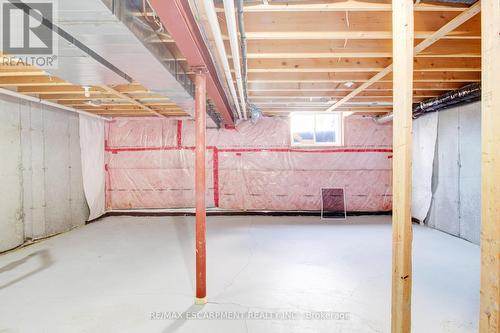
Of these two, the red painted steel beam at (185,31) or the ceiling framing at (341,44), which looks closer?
the red painted steel beam at (185,31)

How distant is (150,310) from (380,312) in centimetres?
176

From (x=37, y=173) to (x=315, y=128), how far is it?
16.4ft

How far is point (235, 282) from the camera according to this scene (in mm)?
2631

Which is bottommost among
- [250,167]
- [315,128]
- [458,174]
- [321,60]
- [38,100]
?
[458,174]

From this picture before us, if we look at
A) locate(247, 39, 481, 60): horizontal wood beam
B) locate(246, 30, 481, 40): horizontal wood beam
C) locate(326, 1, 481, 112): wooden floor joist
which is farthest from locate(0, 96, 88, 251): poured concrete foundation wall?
locate(326, 1, 481, 112): wooden floor joist

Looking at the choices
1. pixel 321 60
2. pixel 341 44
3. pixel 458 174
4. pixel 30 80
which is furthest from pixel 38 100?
pixel 458 174

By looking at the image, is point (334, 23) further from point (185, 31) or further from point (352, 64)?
point (185, 31)

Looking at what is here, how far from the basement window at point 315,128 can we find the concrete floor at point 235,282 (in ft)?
7.32

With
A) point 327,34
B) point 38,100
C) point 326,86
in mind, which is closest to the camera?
point 327,34

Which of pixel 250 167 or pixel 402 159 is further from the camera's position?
pixel 250 167

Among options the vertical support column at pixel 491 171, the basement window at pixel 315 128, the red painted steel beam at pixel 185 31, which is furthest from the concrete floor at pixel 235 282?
the basement window at pixel 315 128

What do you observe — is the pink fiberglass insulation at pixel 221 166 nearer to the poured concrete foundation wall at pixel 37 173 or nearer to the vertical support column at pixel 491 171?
the poured concrete foundation wall at pixel 37 173

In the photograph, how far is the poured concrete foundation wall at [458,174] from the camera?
3.78 meters

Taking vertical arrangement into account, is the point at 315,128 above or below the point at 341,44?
below
